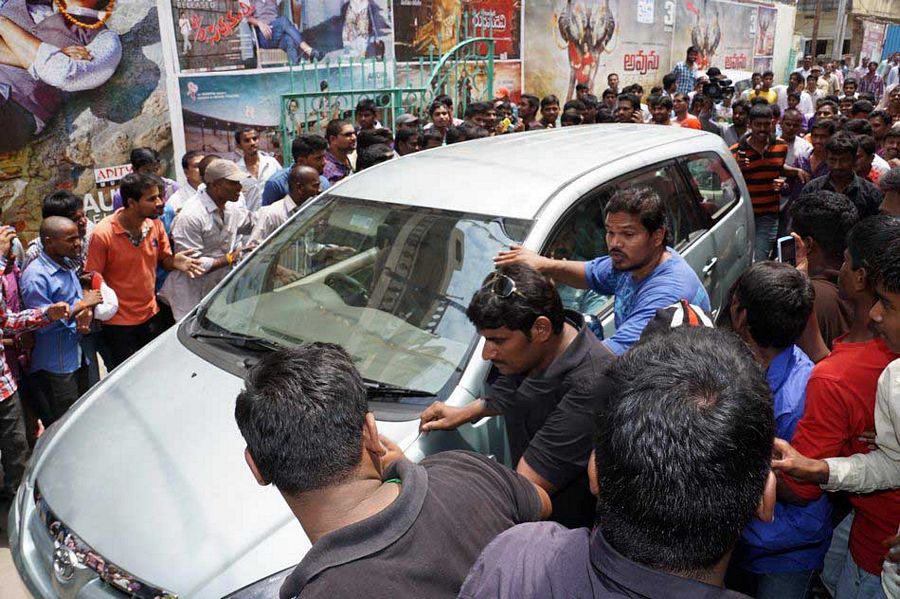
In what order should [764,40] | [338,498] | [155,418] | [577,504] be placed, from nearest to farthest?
[338,498], [577,504], [155,418], [764,40]

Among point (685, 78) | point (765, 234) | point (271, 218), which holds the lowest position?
point (765, 234)

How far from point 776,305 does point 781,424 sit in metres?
0.35

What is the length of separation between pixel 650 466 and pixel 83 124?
668cm

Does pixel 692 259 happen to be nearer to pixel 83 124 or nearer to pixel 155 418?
pixel 155 418

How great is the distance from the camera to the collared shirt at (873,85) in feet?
59.0

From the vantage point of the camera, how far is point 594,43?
1459 centimetres

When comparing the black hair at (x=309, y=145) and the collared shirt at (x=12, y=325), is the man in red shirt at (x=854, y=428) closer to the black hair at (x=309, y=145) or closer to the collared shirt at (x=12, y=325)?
the collared shirt at (x=12, y=325)

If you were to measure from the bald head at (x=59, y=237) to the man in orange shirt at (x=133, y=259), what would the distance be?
42 cm

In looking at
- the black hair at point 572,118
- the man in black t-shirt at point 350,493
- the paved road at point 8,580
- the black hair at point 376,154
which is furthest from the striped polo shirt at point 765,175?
the paved road at point 8,580

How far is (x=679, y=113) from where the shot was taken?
911 cm

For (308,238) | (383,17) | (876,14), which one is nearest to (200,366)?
(308,238)

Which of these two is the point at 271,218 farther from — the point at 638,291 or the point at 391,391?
the point at 638,291

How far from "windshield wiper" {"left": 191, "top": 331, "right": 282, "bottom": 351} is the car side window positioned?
8.75ft

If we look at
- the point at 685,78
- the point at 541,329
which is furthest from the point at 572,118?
the point at 685,78
